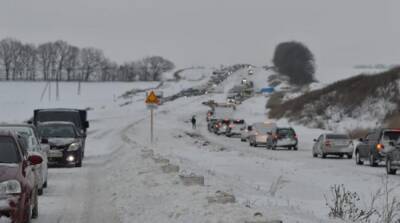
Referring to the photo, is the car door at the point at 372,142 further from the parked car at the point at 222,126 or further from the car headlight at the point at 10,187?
the parked car at the point at 222,126

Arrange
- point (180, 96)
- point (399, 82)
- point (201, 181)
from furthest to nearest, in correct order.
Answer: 1. point (180, 96)
2. point (399, 82)
3. point (201, 181)

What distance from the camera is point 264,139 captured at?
58.9 m

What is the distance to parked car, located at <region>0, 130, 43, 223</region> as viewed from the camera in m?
12.2

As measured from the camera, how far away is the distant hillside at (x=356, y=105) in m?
72.6

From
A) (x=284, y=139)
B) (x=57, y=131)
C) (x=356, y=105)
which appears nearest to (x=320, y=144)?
(x=284, y=139)

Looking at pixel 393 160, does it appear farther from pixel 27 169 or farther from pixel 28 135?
pixel 27 169

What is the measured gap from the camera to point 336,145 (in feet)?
139

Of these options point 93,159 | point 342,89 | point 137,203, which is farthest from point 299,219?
point 342,89

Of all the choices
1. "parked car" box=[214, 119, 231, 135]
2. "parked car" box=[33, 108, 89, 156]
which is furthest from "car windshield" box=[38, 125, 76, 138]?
"parked car" box=[214, 119, 231, 135]

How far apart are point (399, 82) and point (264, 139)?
2145cm

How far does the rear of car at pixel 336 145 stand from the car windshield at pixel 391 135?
24.1 ft

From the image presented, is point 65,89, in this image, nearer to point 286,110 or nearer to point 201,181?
point 286,110

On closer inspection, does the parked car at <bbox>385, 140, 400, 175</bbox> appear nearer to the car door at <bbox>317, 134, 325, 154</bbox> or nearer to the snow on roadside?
the car door at <bbox>317, 134, 325, 154</bbox>

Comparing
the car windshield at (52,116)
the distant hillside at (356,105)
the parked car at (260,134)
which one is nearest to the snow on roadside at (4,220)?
the car windshield at (52,116)
